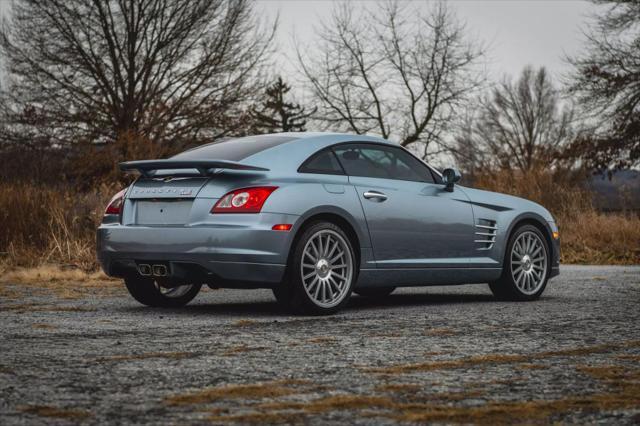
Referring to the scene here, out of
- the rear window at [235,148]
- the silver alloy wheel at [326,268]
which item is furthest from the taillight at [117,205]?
the silver alloy wheel at [326,268]

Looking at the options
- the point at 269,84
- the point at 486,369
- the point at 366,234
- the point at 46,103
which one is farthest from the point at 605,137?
the point at 486,369

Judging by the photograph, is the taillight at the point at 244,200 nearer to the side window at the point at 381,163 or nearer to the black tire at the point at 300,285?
the black tire at the point at 300,285

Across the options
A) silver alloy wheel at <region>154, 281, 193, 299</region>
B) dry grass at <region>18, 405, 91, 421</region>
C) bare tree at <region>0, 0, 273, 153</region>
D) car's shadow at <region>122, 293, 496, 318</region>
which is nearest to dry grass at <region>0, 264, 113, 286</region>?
silver alloy wheel at <region>154, 281, 193, 299</region>

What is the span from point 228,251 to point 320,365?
7.36 ft

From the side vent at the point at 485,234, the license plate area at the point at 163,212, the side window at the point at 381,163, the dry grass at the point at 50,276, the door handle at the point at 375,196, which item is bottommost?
the dry grass at the point at 50,276

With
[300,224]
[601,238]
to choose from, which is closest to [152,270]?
[300,224]

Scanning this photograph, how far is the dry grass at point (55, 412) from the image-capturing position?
3.39 m

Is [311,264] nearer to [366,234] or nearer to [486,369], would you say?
[366,234]

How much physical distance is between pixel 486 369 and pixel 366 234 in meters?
3.07

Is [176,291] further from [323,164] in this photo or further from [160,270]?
[323,164]

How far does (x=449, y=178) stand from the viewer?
8.31 meters

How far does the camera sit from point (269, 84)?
27.8 meters

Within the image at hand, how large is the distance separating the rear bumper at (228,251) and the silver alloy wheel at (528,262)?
2.94m

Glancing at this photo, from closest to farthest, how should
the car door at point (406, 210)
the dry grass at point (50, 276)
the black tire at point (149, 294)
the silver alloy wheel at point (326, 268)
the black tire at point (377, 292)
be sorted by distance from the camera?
the silver alloy wheel at point (326, 268) < the car door at point (406, 210) < the black tire at point (149, 294) < the black tire at point (377, 292) < the dry grass at point (50, 276)
